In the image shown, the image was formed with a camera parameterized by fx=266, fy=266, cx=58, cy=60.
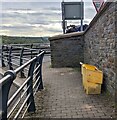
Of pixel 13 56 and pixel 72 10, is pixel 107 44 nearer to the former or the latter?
pixel 13 56

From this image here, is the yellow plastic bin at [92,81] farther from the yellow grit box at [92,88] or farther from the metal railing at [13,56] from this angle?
the metal railing at [13,56]

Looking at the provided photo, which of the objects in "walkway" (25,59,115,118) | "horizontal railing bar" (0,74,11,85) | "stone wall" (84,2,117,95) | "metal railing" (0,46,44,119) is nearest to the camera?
"horizontal railing bar" (0,74,11,85)

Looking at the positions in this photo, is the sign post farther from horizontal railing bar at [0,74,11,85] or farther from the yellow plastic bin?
horizontal railing bar at [0,74,11,85]

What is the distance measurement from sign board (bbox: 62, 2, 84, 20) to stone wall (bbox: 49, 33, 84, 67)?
2.49 metres

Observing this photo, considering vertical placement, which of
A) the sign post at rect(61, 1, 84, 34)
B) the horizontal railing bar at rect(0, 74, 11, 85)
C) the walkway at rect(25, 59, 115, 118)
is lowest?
the walkway at rect(25, 59, 115, 118)

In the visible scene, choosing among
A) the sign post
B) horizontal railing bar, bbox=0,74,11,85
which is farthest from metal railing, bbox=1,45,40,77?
horizontal railing bar, bbox=0,74,11,85

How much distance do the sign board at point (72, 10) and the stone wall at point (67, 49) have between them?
8.17ft

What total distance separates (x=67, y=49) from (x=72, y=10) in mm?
3166

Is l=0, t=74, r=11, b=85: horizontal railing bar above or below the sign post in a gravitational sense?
below

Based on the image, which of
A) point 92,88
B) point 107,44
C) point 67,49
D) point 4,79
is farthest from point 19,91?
point 67,49

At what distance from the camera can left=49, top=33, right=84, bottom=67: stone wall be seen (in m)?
11.9

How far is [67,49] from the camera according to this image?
1200 cm

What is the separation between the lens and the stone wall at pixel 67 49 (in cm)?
1190

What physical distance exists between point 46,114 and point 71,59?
7.31 metres
